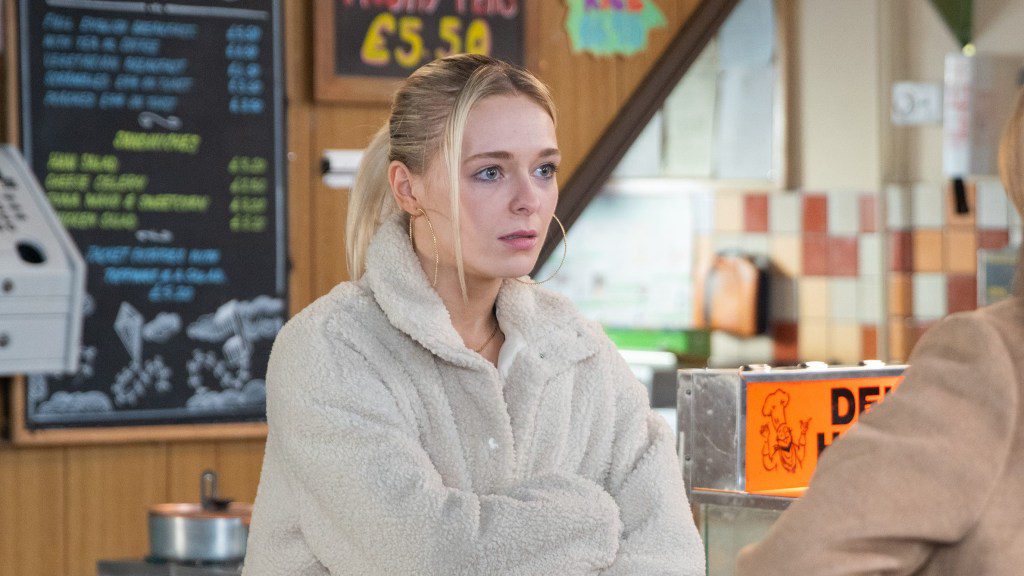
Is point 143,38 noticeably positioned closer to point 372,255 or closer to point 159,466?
point 159,466

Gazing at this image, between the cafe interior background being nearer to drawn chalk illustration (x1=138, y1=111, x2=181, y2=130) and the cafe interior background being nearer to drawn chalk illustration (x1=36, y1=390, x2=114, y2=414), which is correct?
drawn chalk illustration (x1=138, y1=111, x2=181, y2=130)

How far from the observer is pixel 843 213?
4.67 m

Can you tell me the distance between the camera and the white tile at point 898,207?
4586 mm

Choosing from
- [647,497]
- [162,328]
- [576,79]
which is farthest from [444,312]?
[576,79]

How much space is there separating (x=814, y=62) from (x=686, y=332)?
1085 millimetres

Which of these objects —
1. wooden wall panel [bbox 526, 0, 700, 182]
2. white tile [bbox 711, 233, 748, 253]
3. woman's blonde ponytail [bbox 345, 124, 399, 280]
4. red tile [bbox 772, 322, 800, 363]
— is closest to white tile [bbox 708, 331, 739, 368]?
red tile [bbox 772, 322, 800, 363]

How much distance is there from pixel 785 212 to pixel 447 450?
335cm

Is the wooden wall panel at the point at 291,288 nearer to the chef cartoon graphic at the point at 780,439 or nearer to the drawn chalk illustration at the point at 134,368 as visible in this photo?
the drawn chalk illustration at the point at 134,368

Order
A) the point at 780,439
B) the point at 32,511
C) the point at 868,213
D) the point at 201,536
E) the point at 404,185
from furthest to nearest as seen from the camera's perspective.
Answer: the point at 868,213
the point at 32,511
the point at 201,536
the point at 780,439
the point at 404,185

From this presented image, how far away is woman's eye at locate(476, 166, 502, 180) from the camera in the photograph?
1669mm

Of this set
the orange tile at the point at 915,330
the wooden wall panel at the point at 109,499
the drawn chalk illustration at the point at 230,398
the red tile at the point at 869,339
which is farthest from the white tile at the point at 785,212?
the wooden wall panel at the point at 109,499

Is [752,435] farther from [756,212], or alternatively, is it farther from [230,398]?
[756,212]

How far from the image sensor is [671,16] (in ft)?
13.9

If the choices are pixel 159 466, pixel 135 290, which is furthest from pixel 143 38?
pixel 159 466
